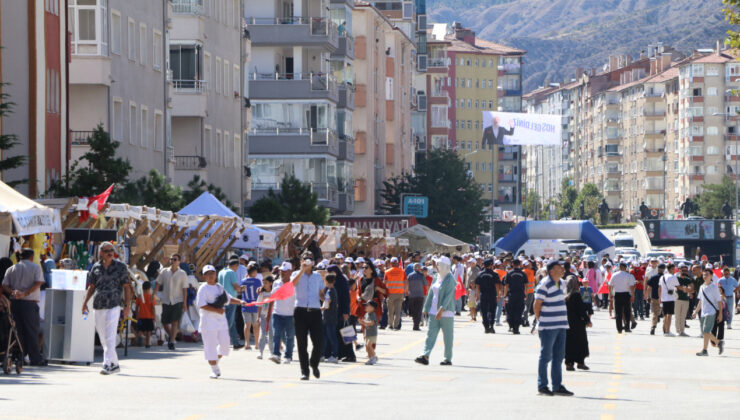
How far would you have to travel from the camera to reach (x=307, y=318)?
2270cm

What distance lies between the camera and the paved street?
17219 millimetres

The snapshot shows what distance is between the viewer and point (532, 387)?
21.2 metres

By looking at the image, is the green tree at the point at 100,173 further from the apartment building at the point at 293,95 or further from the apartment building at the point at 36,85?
the apartment building at the point at 293,95

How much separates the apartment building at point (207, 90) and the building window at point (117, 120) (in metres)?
9.19

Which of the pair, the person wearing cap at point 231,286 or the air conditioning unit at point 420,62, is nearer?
the person wearing cap at point 231,286

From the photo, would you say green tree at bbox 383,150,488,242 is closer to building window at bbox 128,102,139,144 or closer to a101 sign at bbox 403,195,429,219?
a101 sign at bbox 403,195,429,219

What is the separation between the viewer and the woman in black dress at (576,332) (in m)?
25.2

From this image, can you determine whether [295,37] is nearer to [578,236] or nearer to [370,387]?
[578,236]

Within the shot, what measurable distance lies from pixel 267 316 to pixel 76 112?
79.9 ft

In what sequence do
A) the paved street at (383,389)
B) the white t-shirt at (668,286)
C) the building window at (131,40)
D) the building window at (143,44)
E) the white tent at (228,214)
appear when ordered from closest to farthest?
the paved street at (383,389), the white t-shirt at (668,286), the white tent at (228,214), the building window at (131,40), the building window at (143,44)

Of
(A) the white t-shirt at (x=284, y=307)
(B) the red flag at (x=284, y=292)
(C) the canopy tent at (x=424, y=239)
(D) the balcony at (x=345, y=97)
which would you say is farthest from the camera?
(D) the balcony at (x=345, y=97)

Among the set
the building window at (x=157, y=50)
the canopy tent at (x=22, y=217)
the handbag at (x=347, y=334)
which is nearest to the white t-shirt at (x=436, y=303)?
the handbag at (x=347, y=334)

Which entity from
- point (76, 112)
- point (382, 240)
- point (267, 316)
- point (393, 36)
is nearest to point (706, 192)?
point (393, 36)

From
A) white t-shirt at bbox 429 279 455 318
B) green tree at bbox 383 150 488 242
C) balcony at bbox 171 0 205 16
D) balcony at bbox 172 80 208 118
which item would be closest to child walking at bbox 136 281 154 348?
white t-shirt at bbox 429 279 455 318
